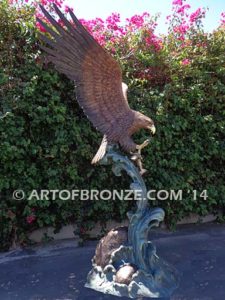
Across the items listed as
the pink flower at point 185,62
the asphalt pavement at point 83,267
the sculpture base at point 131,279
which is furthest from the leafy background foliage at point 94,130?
the sculpture base at point 131,279

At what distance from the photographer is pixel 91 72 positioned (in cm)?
266

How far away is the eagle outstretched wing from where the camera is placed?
2.56 metres

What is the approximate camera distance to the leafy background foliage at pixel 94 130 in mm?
3709

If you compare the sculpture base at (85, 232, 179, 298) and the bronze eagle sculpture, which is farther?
the sculpture base at (85, 232, 179, 298)

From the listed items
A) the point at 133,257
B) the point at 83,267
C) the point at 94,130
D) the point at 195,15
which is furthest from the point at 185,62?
the point at 83,267

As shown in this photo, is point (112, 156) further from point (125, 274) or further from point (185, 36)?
point (185, 36)

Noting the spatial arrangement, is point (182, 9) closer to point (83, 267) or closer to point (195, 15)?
point (195, 15)

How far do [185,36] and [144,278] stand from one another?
3101mm

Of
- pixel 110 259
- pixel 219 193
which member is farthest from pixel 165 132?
pixel 110 259

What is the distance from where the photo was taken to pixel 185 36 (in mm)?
4617

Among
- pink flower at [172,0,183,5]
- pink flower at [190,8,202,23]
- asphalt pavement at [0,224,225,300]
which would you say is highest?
pink flower at [172,0,183,5]

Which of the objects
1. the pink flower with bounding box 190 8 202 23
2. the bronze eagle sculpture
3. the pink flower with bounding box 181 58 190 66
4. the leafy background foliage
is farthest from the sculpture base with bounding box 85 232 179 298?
the pink flower with bounding box 190 8 202 23

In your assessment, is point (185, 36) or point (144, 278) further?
point (185, 36)

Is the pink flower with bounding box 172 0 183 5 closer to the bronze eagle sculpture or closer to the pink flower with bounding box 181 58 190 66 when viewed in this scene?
the pink flower with bounding box 181 58 190 66
